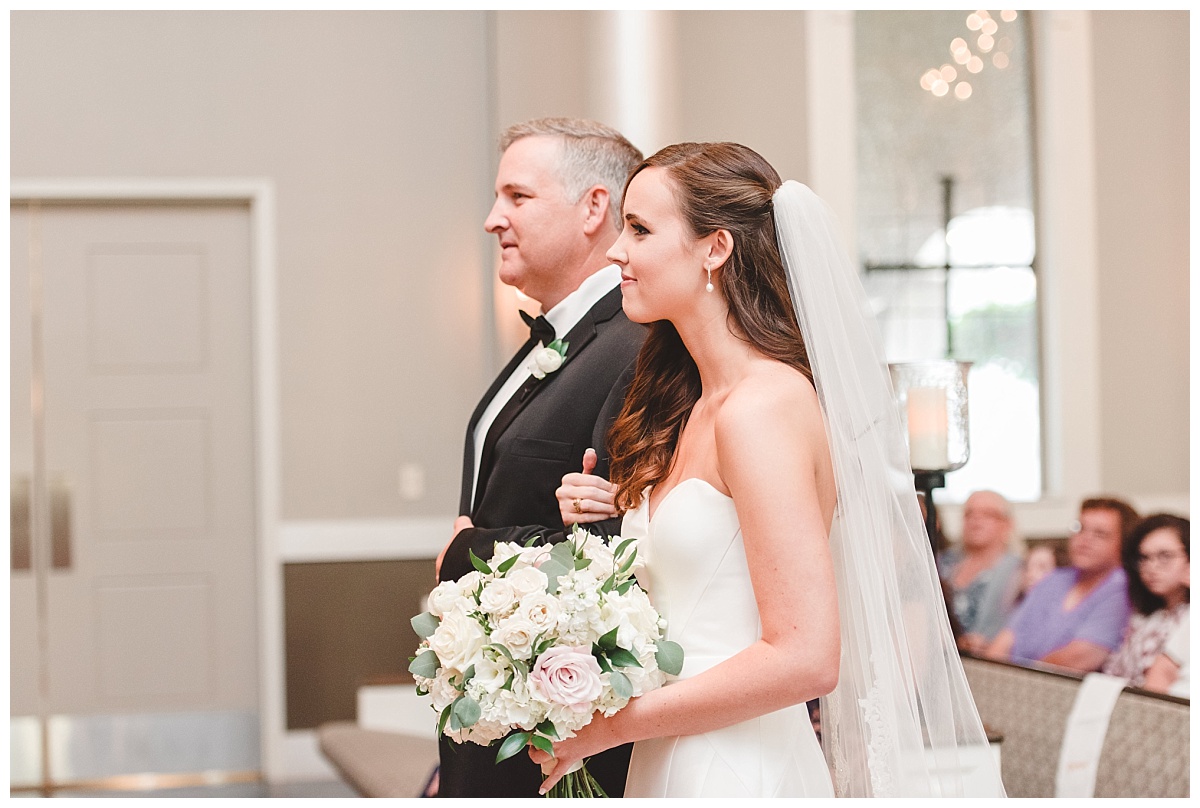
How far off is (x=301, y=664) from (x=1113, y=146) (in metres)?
4.68

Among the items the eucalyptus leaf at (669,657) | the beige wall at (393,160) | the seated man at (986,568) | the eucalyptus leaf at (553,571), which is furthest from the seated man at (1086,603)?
the eucalyptus leaf at (553,571)

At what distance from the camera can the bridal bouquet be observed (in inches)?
57.7

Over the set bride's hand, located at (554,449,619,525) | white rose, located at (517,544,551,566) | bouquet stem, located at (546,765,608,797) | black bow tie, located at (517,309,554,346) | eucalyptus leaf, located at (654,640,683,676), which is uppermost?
black bow tie, located at (517,309,554,346)

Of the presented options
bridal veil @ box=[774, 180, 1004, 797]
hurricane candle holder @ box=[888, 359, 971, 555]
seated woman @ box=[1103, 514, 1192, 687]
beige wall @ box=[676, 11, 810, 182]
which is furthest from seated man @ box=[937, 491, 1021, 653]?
bridal veil @ box=[774, 180, 1004, 797]

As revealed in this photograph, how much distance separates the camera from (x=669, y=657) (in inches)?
60.7

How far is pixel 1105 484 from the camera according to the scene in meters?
5.95

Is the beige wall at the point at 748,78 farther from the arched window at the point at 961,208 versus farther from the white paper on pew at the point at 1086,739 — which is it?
the white paper on pew at the point at 1086,739

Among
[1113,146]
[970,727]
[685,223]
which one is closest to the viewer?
[685,223]

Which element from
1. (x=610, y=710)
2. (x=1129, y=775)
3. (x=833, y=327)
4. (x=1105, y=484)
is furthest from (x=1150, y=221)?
(x=610, y=710)

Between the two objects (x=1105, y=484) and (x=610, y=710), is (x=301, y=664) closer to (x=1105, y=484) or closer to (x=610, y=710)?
(x=1105, y=484)

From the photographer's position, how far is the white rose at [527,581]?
4.90 ft

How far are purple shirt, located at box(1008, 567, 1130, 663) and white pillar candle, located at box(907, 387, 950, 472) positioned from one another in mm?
2028

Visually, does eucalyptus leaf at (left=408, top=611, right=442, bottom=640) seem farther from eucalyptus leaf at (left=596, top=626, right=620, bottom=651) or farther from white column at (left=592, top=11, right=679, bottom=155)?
white column at (left=592, top=11, right=679, bottom=155)

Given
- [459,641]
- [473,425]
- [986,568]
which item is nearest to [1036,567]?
[986,568]
